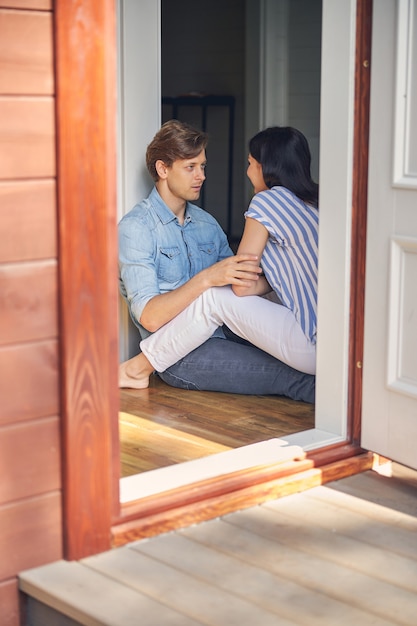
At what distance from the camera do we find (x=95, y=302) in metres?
2.54

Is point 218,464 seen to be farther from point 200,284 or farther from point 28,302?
point 200,284

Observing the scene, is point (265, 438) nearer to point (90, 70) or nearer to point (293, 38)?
point (90, 70)

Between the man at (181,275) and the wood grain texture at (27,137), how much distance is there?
1592 millimetres

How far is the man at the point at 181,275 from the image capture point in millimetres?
4004

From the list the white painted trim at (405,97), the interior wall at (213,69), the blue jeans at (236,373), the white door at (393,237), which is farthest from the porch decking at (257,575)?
the interior wall at (213,69)

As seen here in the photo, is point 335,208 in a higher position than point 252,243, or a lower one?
higher

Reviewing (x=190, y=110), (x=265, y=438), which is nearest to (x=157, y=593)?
(x=265, y=438)

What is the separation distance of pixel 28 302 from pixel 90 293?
6.2 inches

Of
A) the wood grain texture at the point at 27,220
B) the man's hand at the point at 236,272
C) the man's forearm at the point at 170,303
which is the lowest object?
the man's forearm at the point at 170,303

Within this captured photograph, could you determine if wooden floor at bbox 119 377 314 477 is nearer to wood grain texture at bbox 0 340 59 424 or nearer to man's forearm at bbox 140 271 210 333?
man's forearm at bbox 140 271 210 333

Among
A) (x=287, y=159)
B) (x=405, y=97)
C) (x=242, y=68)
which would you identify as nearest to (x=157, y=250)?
(x=287, y=159)

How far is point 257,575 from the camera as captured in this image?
2508mm

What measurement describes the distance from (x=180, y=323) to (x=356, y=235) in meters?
1.09

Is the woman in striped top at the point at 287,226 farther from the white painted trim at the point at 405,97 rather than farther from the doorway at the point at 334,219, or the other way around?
the white painted trim at the point at 405,97
